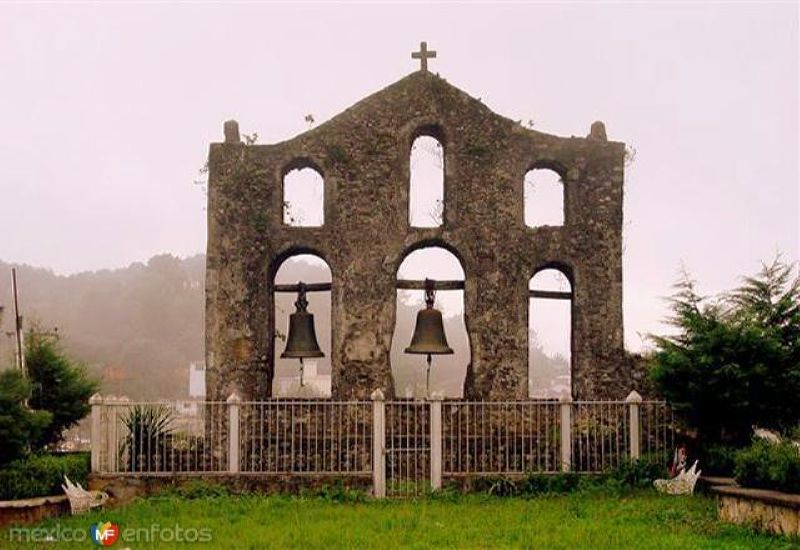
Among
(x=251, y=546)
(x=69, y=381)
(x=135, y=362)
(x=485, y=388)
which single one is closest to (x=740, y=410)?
(x=485, y=388)

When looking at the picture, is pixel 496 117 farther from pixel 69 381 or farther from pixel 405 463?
pixel 69 381

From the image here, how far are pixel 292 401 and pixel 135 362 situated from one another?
48786mm

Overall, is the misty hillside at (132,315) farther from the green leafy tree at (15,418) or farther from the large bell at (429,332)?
the green leafy tree at (15,418)

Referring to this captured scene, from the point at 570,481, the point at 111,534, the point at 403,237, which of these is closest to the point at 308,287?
the point at 403,237

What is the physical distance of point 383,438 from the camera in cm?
1703

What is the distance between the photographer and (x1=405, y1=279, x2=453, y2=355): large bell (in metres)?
18.6

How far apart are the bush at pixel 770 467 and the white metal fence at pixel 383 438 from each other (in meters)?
→ 3.40

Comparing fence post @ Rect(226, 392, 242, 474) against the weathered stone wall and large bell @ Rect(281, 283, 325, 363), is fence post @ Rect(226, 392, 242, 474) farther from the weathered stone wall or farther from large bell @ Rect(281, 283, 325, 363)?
large bell @ Rect(281, 283, 325, 363)

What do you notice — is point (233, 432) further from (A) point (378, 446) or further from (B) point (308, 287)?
(B) point (308, 287)

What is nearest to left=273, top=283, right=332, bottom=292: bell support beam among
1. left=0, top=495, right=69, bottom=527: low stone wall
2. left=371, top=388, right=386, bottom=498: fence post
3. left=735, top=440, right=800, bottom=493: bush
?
left=371, top=388, right=386, bottom=498: fence post

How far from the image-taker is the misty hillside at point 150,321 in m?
61.6

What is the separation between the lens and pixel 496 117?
1941 cm

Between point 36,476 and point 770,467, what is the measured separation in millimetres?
10537

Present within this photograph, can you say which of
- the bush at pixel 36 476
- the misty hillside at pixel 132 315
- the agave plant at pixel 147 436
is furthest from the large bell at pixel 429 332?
the misty hillside at pixel 132 315
